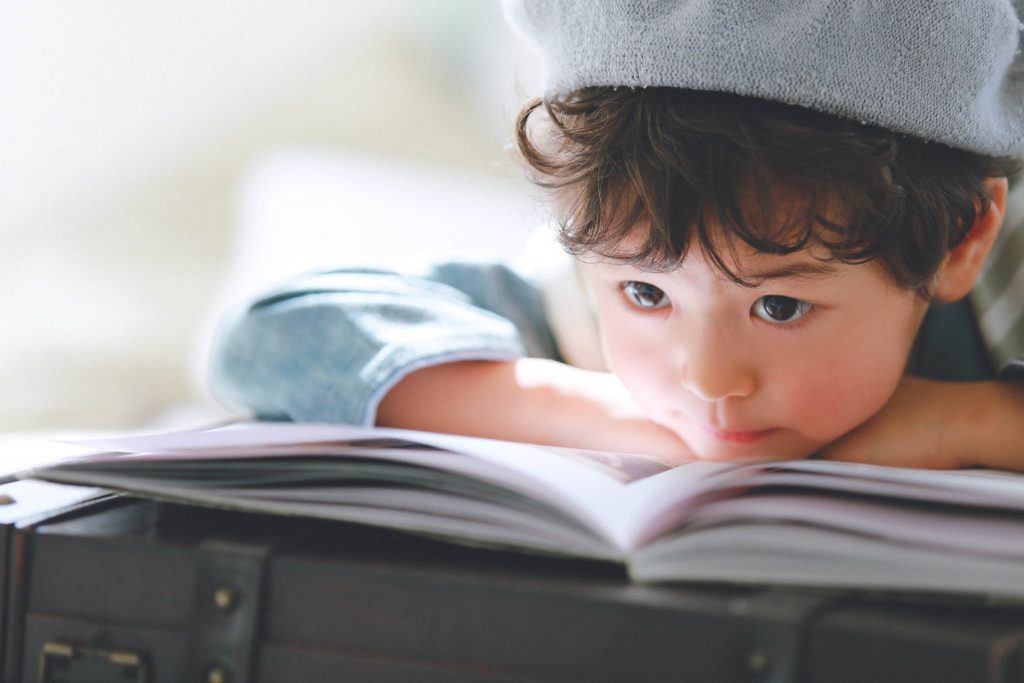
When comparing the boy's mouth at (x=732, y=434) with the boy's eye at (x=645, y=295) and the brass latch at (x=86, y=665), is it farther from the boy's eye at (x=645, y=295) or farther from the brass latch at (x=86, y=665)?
the brass latch at (x=86, y=665)

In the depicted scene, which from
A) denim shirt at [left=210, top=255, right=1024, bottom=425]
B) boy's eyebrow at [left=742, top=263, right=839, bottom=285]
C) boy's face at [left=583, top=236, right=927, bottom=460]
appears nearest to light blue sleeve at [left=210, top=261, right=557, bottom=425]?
denim shirt at [left=210, top=255, right=1024, bottom=425]

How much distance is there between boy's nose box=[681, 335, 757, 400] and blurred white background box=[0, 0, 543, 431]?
54cm

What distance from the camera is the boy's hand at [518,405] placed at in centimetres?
74

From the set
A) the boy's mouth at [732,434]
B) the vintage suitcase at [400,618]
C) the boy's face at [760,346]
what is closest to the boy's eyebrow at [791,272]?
the boy's face at [760,346]

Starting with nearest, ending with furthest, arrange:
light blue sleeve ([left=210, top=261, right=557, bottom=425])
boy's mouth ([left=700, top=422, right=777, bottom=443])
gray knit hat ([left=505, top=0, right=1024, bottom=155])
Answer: gray knit hat ([left=505, top=0, right=1024, bottom=155])
boy's mouth ([left=700, top=422, right=777, bottom=443])
light blue sleeve ([left=210, top=261, right=557, bottom=425])

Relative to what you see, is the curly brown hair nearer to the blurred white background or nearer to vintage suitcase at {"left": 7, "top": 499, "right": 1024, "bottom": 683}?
vintage suitcase at {"left": 7, "top": 499, "right": 1024, "bottom": 683}

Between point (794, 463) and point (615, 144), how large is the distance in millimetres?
221

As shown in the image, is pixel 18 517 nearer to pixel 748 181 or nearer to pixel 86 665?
pixel 86 665

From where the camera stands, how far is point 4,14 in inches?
54.4

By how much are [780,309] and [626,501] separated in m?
0.24

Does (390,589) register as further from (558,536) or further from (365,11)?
(365,11)

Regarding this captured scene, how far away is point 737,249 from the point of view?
0.58 metres

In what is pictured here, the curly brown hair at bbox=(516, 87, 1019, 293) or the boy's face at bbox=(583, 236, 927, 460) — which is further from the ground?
the curly brown hair at bbox=(516, 87, 1019, 293)

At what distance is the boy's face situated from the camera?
61cm
